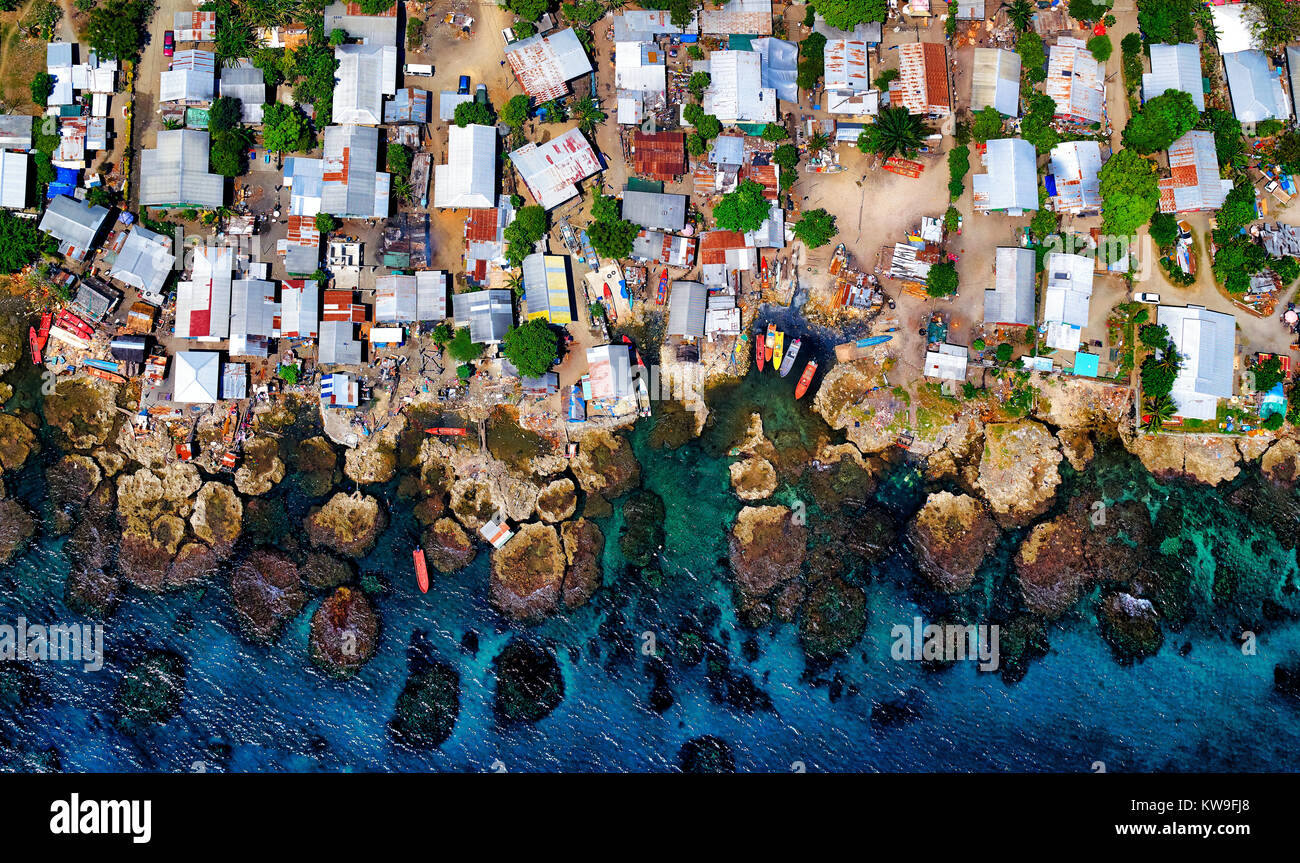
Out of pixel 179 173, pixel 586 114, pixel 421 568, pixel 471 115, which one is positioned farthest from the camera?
pixel 421 568

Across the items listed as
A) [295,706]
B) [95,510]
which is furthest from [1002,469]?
[95,510]

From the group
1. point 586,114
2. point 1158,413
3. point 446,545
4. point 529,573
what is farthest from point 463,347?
point 1158,413

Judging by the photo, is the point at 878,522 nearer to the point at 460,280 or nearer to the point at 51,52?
the point at 460,280

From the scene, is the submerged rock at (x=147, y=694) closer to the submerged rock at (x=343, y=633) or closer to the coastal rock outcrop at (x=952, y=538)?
the submerged rock at (x=343, y=633)

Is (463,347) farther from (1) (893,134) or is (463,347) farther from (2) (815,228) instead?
(1) (893,134)

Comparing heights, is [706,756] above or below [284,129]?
below
